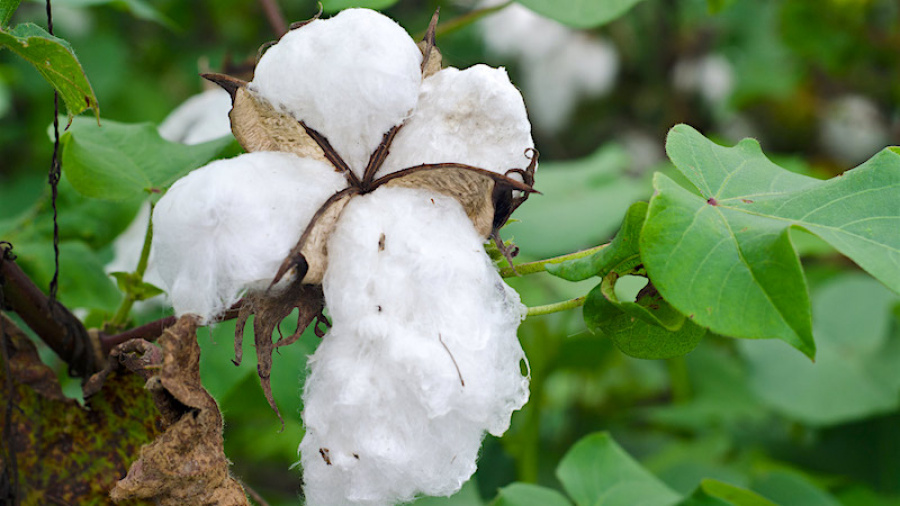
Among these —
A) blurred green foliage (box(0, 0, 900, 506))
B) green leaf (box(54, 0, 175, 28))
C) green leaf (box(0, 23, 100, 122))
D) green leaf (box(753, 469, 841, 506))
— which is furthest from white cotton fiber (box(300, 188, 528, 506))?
green leaf (box(753, 469, 841, 506))

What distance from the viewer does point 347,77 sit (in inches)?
24.5

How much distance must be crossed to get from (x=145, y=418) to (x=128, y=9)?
0.75m

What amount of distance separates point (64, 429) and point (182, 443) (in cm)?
24

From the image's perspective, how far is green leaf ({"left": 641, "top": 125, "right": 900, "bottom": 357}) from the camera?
1.99 ft

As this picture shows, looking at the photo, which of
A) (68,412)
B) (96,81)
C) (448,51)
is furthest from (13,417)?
(448,51)

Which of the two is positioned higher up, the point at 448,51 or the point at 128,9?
the point at 128,9

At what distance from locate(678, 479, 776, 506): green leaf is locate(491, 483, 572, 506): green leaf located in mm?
154

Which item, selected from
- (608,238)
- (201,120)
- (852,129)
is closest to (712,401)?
(608,238)

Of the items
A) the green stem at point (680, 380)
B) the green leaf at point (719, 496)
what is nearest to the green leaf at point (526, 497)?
the green leaf at point (719, 496)

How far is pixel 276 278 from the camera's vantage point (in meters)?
0.59

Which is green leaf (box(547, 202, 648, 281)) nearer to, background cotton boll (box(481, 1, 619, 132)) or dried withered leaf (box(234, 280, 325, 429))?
dried withered leaf (box(234, 280, 325, 429))

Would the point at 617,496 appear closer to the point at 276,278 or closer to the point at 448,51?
the point at 276,278

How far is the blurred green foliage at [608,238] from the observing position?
45.6 inches

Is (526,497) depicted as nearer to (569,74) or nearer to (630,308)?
(630,308)
